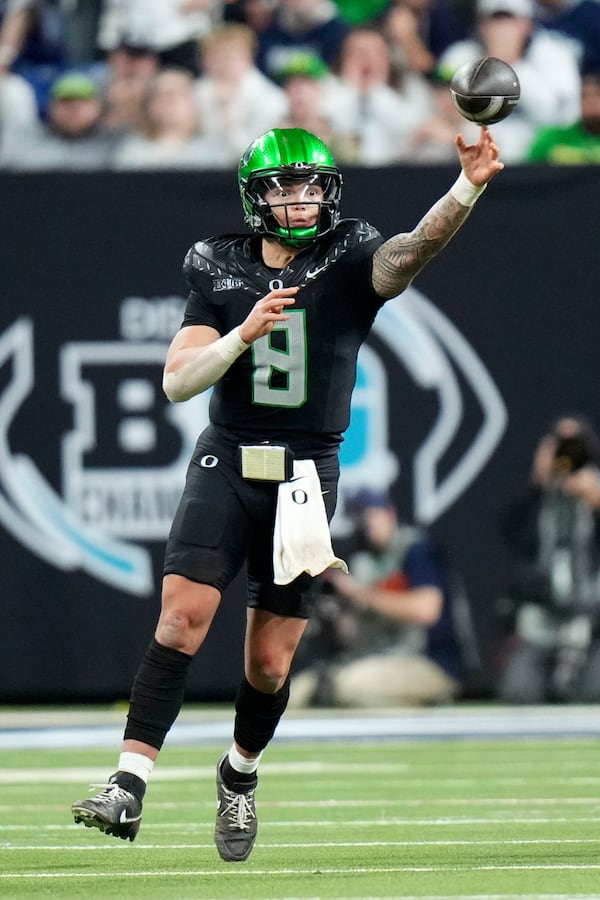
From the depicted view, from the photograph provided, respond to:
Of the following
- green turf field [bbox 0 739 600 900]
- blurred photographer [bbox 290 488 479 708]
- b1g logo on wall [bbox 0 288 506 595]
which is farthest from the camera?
b1g logo on wall [bbox 0 288 506 595]

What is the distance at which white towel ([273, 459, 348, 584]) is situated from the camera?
17.6ft

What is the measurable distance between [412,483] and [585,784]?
12.8 ft

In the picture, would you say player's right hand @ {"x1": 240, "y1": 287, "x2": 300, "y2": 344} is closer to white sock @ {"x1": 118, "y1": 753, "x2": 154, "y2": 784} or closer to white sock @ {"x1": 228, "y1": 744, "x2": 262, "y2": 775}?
white sock @ {"x1": 118, "y1": 753, "x2": 154, "y2": 784}

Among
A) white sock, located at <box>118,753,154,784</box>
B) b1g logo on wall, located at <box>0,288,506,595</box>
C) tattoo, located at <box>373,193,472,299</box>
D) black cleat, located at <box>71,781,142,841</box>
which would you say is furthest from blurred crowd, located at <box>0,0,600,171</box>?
black cleat, located at <box>71,781,142,841</box>

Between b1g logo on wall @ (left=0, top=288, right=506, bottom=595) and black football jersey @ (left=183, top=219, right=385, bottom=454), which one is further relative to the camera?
b1g logo on wall @ (left=0, top=288, right=506, bottom=595)

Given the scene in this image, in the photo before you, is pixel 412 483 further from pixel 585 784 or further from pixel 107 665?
pixel 585 784

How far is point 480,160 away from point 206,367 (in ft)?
3.12

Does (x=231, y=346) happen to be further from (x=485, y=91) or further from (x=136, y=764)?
(x=136, y=764)

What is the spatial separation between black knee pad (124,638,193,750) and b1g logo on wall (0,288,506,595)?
591 centimetres

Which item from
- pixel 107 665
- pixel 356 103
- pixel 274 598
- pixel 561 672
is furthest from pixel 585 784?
pixel 356 103

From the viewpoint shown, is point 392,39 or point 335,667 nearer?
point 335,667

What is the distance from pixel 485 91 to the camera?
17.1 ft

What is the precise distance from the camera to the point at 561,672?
11055 millimetres

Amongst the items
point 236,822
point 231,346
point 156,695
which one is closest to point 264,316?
point 231,346
